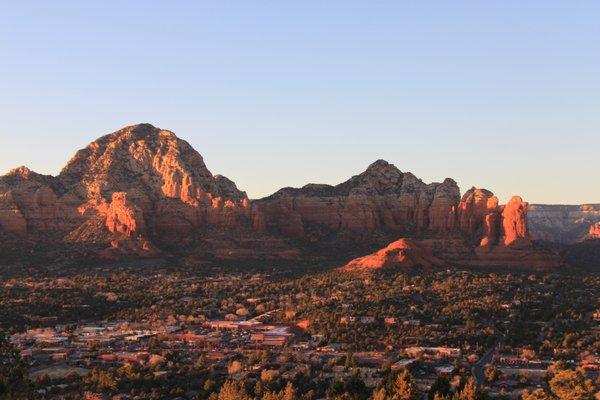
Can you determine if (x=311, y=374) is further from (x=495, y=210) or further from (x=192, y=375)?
(x=495, y=210)

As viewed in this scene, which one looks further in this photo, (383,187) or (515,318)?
(383,187)

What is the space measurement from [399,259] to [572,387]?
71722 mm

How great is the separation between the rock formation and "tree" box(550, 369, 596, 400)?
221ft

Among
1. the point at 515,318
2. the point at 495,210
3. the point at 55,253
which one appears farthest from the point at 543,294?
the point at 55,253

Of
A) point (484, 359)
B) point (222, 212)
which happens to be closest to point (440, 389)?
point (484, 359)

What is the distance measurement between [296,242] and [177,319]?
58.7m

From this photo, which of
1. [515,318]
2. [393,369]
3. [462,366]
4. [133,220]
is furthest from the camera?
[133,220]

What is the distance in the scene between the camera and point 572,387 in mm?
46500

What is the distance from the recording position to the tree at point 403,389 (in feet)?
157

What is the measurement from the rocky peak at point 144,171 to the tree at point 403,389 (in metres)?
101

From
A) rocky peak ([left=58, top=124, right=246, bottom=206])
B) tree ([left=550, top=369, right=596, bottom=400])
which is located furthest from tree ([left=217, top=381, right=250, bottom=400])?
rocky peak ([left=58, top=124, right=246, bottom=206])

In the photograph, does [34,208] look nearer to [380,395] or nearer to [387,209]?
[387,209]

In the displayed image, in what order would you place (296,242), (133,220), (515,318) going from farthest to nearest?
(296,242) < (133,220) < (515,318)

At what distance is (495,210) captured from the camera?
138 metres
